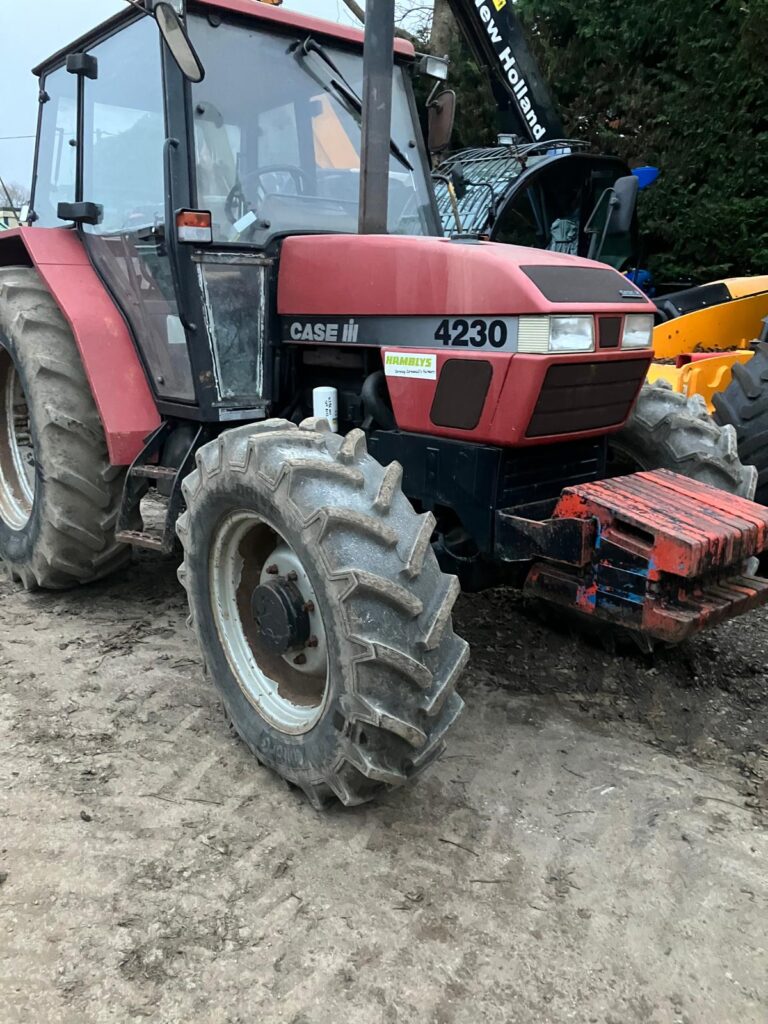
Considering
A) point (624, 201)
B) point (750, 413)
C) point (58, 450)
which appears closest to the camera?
point (58, 450)

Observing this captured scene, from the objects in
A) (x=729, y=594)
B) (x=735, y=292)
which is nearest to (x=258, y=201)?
(x=729, y=594)

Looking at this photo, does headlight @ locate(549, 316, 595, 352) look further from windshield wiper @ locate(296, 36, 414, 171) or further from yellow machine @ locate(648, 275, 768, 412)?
yellow machine @ locate(648, 275, 768, 412)

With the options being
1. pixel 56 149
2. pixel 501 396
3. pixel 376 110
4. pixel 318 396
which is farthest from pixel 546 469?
pixel 56 149

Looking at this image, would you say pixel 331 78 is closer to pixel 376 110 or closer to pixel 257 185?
pixel 257 185

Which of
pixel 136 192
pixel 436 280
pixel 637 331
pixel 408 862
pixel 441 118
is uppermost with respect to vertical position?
pixel 441 118

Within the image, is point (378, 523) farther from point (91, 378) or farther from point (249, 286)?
point (91, 378)

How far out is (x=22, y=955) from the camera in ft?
6.27

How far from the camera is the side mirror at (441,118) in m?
3.50

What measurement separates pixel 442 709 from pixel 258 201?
1.91 m

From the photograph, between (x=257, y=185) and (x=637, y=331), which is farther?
(x=257, y=185)

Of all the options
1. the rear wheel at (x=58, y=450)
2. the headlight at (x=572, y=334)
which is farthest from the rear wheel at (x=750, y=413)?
the rear wheel at (x=58, y=450)

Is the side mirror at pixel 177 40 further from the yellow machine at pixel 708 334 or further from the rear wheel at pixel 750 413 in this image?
the yellow machine at pixel 708 334

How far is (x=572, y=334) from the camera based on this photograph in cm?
250

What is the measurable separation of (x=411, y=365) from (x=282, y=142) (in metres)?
1.11
